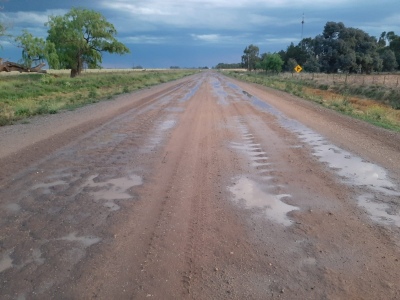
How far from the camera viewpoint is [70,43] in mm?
60125

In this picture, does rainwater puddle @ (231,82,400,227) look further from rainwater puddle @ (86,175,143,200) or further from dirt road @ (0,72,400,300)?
rainwater puddle @ (86,175,143,200)

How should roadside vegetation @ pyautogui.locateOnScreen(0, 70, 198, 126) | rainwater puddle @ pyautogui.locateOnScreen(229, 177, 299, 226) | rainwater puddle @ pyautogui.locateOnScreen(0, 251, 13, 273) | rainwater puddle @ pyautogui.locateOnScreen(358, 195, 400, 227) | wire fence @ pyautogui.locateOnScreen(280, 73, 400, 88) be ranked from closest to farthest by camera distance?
rainwater puddle @ pyautogui.locateOnScreen(0, 251, 13, 273), rainwater puddle @ pyautogui.locateOnScreen(358, 195, 400, 227), rainwater puddle @ pyautogui.locateOnScreen(229, 177, 299, 226), roadside vegetation @ pyautogui.locateOnScreen(0, 70, 198, 126), wire fence @ pyautogui.locateOnScreen(280, 73, 400, 88)

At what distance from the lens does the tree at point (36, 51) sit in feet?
165

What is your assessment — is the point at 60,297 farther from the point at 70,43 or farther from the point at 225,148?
the point at 70,43

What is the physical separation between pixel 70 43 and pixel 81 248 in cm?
6076

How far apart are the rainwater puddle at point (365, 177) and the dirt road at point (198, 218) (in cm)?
3

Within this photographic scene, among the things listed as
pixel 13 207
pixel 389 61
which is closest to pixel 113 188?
pixel 13 207

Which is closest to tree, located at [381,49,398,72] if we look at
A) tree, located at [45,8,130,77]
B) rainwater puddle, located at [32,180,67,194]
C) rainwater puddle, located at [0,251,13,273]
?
tree, located at [45,8,130,77]

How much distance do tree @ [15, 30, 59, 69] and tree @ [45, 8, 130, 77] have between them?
3.95m

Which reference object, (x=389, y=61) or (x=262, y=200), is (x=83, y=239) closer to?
(x=262, y=200)

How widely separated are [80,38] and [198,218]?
61.1m

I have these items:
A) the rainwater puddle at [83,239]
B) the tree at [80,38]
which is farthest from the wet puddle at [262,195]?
the tree at [80,38]

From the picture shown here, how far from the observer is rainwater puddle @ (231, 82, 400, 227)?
590 cm

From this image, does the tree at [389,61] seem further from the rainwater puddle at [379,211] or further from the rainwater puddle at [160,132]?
the rainwater puddle at [379,211]
